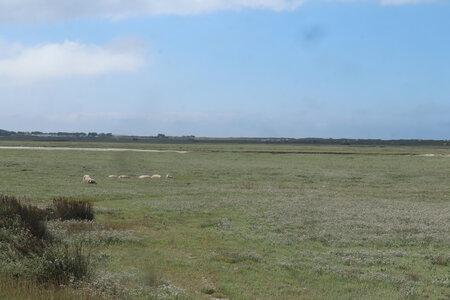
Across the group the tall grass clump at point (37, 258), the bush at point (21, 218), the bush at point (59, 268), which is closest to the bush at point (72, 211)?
the bush at point (21, 218)

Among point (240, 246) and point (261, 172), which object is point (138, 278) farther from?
point (261, 172)

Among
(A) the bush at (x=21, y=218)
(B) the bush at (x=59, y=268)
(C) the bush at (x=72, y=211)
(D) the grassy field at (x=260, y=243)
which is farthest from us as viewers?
(C) the bush at (x=72, y=211)

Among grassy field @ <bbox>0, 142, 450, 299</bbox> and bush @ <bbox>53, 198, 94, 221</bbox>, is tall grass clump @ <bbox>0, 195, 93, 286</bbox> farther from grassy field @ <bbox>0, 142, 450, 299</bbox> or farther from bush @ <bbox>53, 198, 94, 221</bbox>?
bush @ <bbox>53, 198, 94, 221</bbox>

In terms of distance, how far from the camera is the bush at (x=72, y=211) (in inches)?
805

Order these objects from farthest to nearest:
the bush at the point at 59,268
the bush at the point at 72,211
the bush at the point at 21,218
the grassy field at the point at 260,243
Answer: the bush at the point at 72,211 < the bush at the point at 21,218 < the grassy field at the point at 260,243 < the bush at the point at 59,268

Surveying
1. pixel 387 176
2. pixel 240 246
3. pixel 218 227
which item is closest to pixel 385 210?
pixel 218 227

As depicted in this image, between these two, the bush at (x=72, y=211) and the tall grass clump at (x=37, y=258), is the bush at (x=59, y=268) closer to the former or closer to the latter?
the tall grass clump at (x=37, y=258)

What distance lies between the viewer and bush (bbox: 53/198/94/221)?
20.5m

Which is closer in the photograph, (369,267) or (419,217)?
(369,267)

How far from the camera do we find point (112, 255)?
14.9 meters

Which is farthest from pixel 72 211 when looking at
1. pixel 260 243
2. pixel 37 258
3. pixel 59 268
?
pixel 59 268

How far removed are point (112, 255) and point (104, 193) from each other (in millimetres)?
18413

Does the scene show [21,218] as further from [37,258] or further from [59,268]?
[59,268]

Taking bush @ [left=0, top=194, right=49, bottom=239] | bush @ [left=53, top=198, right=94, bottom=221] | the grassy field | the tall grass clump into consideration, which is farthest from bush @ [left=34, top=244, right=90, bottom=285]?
bush @ [left=53, top=198, right=94, bottom=221]
